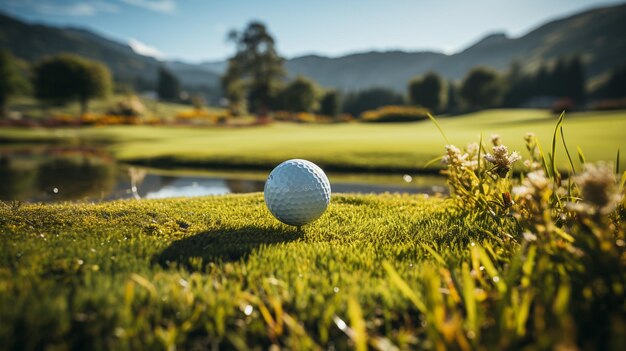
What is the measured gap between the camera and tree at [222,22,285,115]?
53906mm

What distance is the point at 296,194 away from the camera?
4.77 meters

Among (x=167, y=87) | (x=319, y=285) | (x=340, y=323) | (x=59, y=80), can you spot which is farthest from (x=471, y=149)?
(x=167, y=87)

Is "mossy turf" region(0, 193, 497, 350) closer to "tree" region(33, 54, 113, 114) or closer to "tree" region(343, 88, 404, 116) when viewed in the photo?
"tree" region(33, 54, 113, 114)

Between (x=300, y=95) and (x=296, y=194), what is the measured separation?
66.9 metres

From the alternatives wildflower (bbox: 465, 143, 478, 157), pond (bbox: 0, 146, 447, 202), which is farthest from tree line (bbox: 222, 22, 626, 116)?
wildflower (bbox: 465, 143, 478, 157)

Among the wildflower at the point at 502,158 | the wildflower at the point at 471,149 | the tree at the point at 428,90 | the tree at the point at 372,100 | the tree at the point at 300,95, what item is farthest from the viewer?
the tree at the point at 372,100

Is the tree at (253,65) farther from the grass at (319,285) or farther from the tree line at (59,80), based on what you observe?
the grass at (319,285)

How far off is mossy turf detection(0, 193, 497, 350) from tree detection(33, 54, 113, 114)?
61.9 metres

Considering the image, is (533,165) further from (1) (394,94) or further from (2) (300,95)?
(1) (394,94)

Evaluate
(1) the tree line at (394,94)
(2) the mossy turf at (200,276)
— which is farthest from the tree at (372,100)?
(2) the mossy turf at (200,276)

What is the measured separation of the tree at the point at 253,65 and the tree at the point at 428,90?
107 ft

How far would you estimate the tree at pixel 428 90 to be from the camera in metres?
72.8

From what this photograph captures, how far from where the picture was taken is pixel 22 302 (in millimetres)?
2428

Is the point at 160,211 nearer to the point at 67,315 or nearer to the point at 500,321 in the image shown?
the point at 67,315
